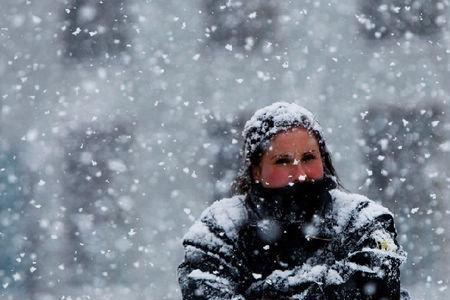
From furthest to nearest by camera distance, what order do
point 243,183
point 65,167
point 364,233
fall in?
point 65,167, point 243,183, point 364,233

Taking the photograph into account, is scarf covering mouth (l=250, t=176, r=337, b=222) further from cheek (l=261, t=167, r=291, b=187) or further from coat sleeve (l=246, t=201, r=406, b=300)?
coat sleeve (l=246, t=201, r=406, b=300)

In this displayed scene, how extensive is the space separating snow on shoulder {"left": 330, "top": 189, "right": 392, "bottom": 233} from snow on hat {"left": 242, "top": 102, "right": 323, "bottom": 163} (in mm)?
247

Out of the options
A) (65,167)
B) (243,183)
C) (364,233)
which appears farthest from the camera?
(65,167)

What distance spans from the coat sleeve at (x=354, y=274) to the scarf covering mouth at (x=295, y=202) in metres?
0.15

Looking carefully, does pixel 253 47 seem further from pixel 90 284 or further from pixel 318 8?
pixel 90 284

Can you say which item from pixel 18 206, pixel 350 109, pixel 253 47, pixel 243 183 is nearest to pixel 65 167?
pixel 18 206

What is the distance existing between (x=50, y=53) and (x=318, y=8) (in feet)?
8.50

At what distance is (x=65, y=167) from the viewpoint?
19.2ft

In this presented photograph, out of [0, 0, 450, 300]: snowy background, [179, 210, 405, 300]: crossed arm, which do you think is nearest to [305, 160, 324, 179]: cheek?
[179, 210, 405, 300]: crossed arm

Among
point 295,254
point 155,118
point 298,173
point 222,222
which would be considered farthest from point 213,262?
point 155,118

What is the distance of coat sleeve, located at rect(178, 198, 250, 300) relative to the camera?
2.11m

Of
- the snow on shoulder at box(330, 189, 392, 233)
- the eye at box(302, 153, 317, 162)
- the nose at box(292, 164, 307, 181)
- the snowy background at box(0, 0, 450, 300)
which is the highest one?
the snowy background at box(0, 0, 450, 300)

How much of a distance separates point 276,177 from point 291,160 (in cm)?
8

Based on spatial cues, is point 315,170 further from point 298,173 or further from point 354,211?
point 354,211
